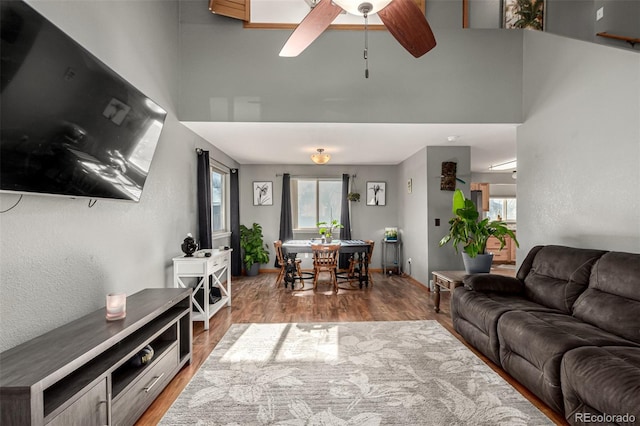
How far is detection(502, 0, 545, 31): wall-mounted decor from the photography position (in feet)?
12.3

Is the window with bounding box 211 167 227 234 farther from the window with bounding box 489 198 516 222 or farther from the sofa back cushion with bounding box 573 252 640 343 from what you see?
the window with bounding box 489 198 516 222

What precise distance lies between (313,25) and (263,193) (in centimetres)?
507

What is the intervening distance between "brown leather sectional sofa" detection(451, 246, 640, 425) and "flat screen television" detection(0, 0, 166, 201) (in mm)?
2961

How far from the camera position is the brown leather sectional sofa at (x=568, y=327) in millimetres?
1551

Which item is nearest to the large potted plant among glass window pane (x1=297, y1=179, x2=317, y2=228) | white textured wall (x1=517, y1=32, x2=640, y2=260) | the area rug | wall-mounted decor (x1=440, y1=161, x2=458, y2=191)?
white textured wall (x1=517, y1=32, x2=640, y2=260)

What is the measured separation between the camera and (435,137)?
4578 mm

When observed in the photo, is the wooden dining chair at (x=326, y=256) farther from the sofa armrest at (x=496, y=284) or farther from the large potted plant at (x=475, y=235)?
the sofa armrest at (x=496, y=284)

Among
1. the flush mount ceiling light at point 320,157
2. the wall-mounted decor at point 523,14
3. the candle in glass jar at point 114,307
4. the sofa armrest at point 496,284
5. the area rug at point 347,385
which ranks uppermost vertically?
the wall-mounted decor at point 523,14

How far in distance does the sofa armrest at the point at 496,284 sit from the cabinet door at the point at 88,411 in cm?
296

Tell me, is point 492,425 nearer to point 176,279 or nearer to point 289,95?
point 176,279

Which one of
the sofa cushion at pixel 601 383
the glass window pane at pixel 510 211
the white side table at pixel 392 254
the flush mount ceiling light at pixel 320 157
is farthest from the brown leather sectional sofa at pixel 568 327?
the glass window pane at pixel 510 211

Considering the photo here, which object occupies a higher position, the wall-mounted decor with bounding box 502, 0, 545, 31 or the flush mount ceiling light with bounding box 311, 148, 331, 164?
the wall-mounted decor with bounding box 502, 0, 545, 31

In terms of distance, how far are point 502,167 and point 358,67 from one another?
525 centimetres

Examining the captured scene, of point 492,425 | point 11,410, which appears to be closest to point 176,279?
point 11,410
